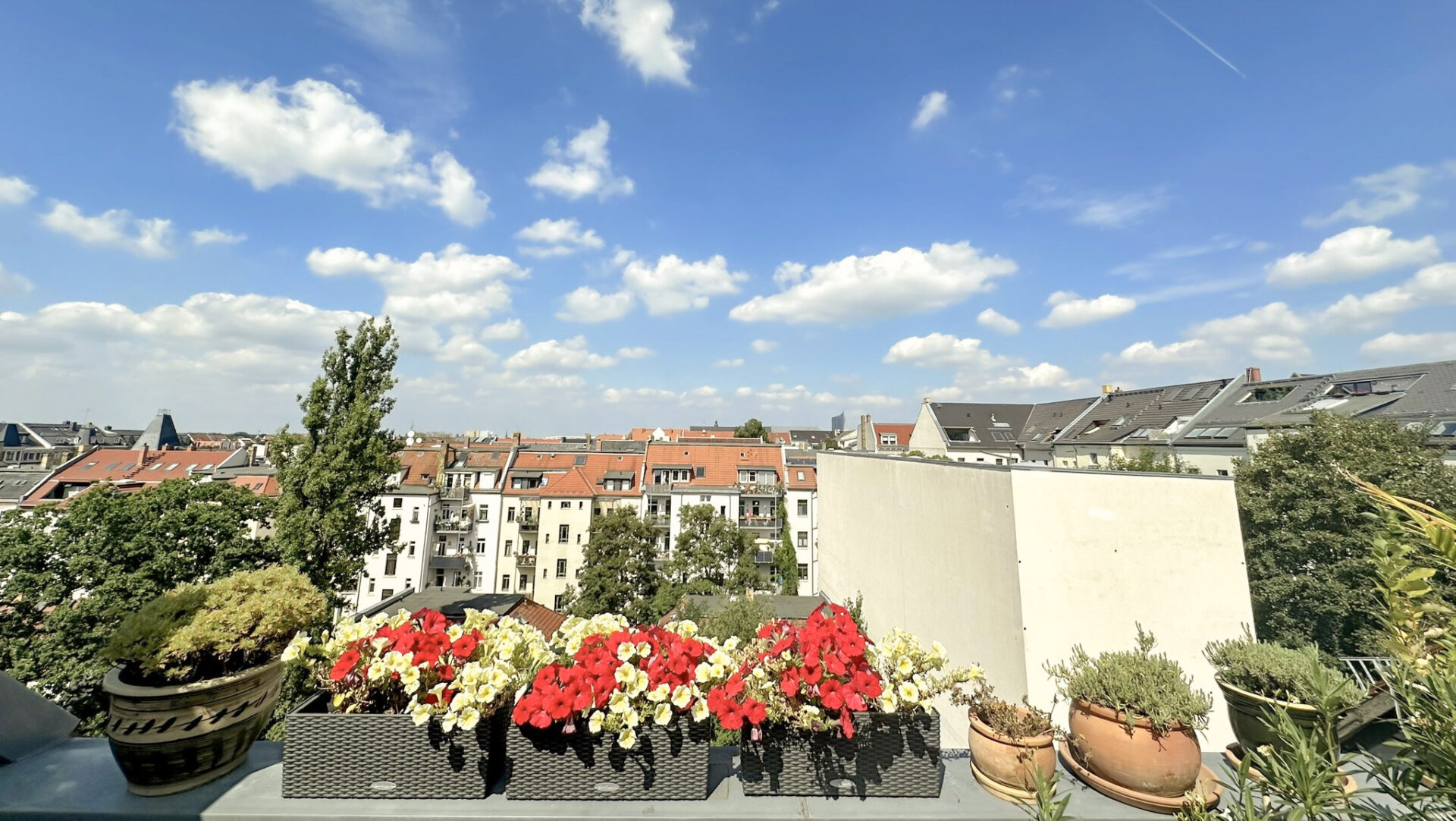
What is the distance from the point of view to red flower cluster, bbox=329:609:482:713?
1894 mm

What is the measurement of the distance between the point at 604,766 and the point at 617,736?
12cm

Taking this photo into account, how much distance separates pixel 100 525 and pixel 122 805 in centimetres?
1375

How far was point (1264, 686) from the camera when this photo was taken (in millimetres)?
2412

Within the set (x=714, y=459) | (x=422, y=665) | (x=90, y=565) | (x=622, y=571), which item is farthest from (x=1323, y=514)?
(x=90, y=565)

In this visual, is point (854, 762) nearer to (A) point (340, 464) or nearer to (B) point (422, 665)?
(B) point (422, 665)

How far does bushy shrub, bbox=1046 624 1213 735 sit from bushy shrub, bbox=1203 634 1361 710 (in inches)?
21.8

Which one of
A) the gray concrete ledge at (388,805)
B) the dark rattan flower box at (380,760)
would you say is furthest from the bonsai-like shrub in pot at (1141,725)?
the dark rattan flower box at (380,760)

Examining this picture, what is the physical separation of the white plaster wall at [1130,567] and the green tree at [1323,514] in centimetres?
1013

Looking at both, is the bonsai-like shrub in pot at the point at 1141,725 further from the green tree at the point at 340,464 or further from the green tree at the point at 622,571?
the green tree at the point at 622,571

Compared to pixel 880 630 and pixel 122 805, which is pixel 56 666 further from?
pixel 880 630

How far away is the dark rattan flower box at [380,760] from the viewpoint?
1826 millimetres

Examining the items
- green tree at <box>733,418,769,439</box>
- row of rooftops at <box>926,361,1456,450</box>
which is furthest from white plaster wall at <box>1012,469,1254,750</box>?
green tree at <box>733,418,769,439</box>

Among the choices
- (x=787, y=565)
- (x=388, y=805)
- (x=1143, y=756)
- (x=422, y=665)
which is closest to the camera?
(x=388, y=805)

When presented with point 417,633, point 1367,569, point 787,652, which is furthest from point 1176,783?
point 1367,569
